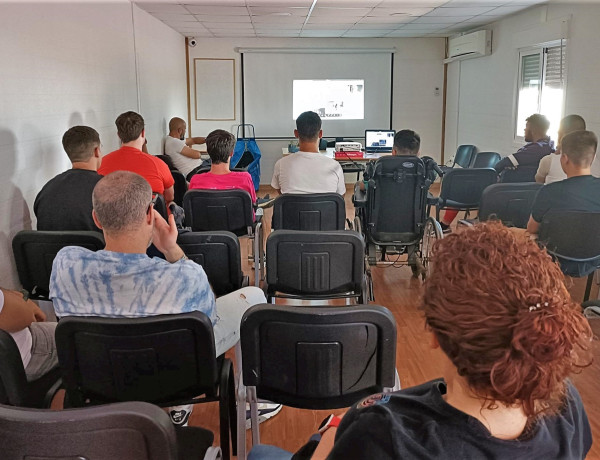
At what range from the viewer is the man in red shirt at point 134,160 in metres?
4.13

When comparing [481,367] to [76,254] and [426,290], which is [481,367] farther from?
[76,254]

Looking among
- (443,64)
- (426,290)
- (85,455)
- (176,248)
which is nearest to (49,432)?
(85,455)

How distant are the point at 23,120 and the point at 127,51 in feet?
9.34

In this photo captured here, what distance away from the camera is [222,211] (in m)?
4.25

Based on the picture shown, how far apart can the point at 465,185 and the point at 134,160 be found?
310 cm

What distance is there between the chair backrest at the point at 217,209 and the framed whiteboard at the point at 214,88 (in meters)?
6.04

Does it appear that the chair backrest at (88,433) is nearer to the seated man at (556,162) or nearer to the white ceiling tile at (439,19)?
the seated man at (556,162)

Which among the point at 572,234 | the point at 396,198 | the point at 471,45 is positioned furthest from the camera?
the point at 471,45

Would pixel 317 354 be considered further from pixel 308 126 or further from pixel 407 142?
pixel 407 142

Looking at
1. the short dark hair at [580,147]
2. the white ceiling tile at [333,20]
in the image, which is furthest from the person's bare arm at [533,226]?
the white ceiling tile at [333,20]

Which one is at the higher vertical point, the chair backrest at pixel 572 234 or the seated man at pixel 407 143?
the seated man at pixel 407 143

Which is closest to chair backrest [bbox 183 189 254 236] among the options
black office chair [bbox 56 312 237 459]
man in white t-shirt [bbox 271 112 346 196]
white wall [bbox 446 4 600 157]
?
man in white t-shirt [bbox 271 112 346 196]

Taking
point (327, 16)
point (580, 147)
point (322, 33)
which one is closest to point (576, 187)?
point (580, 147)

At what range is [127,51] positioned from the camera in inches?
247
